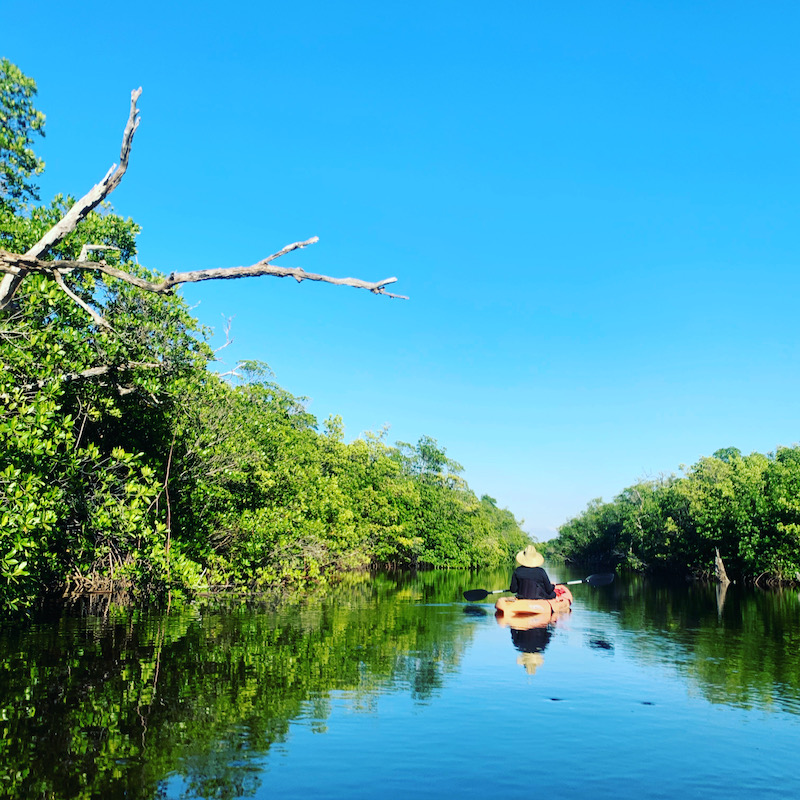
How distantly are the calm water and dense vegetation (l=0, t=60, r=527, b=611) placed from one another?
1.85 m

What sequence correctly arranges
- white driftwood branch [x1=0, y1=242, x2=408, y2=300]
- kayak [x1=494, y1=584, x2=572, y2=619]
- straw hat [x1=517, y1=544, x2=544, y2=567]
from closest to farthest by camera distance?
1. white driftwood branch [x1=0, y1=242, x2=408, y2=300]
2. straw hat [x1=517, y1=544, x2=544, y2=567]
3. kayak [x1=494, y1=584, x2=572, y2=619]

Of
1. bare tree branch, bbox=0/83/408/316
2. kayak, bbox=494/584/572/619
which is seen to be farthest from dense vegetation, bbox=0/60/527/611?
kayak, bbox=494/584/572/619

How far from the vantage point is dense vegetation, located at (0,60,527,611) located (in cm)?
1153

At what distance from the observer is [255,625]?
51.6 ft

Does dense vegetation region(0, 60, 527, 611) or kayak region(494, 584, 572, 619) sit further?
kayak region(494, 584, 572, 619)

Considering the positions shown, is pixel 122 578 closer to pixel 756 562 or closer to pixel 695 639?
pixel 695 639

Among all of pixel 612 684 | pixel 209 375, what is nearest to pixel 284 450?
pixel 209 375

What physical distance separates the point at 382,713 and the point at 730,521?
1847 inches

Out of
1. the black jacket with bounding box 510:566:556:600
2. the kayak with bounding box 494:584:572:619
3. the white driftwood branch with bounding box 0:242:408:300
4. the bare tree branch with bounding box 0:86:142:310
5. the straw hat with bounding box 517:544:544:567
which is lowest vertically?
the kayak with bounding box 494:584:572:619

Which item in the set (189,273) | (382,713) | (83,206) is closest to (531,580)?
(382,713)

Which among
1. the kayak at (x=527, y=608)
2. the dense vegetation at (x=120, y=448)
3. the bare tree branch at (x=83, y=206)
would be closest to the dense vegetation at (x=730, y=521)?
the kayak at (x=527, y=608)

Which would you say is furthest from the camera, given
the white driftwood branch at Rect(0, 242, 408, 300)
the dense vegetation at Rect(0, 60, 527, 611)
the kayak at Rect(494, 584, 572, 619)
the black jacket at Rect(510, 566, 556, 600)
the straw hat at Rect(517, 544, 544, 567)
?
the black jacket at Rect(510, 566, 556, 600)

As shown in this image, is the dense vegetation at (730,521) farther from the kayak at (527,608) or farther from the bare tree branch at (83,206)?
the bare tree branch at (83,206)

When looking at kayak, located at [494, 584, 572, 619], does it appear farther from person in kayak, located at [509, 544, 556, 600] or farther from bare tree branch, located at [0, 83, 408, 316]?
bare tree branch, located at [0, 83, 408, 316]
